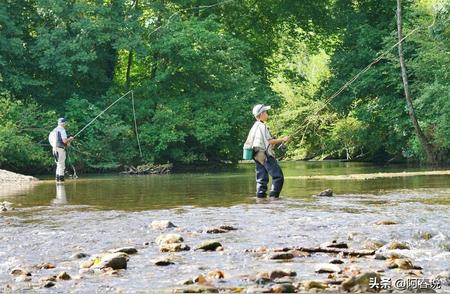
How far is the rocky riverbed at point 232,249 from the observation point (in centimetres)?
580

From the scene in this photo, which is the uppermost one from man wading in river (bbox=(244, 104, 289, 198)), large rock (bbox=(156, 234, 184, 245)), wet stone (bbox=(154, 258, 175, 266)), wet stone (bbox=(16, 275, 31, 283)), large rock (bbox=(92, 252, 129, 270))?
man wading in river (bbox=(244, 104, 289, 198))

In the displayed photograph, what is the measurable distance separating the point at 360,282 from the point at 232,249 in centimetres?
227

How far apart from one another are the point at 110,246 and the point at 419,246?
3154 mm

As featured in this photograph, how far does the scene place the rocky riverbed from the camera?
5801mm

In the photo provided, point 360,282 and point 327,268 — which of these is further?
point 327,268

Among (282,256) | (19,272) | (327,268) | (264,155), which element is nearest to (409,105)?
(264,155)

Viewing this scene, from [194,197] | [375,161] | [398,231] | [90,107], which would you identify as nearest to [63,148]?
[194,197]

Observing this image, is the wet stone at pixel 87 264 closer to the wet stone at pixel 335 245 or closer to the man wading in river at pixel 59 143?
the wet stone at pixel 335 245

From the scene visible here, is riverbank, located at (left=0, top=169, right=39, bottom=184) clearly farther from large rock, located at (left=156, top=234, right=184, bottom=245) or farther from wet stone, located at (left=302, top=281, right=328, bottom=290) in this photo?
wet stone, located at (left=302, top=281, right=328, bottom=290)

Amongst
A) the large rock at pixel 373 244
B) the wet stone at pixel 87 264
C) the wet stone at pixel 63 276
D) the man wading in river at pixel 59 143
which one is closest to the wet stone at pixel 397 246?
the large rock at pixel 373 244

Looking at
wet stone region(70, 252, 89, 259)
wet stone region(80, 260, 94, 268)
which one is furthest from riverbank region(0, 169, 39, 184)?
wet stone region(80, 260, 94, 268)

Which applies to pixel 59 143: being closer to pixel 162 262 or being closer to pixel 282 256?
pixel 162 262

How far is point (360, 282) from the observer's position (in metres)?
5.41

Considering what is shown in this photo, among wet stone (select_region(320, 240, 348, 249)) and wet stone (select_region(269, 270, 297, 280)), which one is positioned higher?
wet stone (select_region(320, 240, 348, 249))
